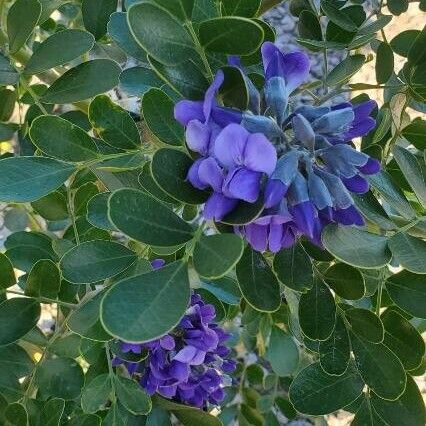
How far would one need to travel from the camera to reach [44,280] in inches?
33.8

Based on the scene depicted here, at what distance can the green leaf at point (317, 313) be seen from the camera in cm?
73

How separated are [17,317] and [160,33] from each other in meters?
0.43

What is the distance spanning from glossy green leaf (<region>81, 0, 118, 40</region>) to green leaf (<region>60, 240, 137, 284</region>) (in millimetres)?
367

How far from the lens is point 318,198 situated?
22.6 inches

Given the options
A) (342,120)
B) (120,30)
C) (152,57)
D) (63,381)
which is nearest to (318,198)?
(342,120)

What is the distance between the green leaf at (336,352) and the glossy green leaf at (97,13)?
0.50 m

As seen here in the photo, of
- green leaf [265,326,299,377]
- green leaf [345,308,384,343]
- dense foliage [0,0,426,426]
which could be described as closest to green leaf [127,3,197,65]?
dense foliage [0,0,426,426]

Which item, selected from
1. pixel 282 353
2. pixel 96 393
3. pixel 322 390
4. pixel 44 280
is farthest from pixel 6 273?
pixel 282 353

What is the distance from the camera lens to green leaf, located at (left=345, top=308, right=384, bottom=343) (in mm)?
731

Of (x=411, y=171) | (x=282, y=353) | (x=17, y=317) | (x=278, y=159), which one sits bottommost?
(x=282, y=353)

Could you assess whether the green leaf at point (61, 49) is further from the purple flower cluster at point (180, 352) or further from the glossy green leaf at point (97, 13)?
the purple flower cluster at point (180, 352)

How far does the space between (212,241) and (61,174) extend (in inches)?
7.9

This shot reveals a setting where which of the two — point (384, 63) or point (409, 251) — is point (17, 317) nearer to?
point (409, 251)

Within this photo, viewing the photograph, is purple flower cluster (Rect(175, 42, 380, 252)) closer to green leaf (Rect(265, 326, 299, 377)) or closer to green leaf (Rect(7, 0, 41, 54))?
green leaf (Rect(7, 0, 41, 54))
